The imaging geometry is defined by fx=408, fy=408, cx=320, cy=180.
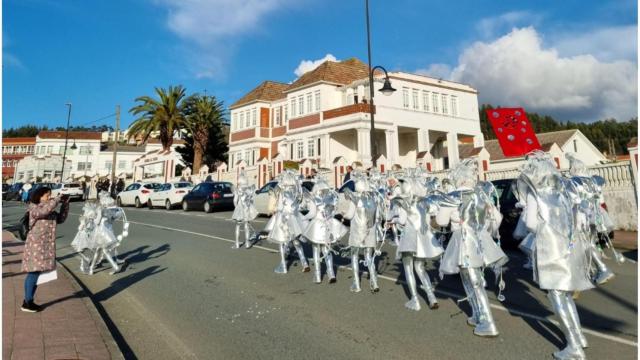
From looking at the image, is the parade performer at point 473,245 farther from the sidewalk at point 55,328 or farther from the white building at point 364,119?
the white building at point 364,119

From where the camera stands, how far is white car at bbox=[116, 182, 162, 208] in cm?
2575

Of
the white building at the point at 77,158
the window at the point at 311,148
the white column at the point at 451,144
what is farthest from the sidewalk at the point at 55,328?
the white building at the point at 77,158

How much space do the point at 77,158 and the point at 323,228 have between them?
81.8 metres

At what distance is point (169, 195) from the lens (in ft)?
77.3

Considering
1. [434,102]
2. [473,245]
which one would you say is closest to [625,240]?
[473,245]

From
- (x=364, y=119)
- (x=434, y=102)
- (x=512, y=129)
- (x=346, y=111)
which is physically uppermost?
(x=434, y=102)

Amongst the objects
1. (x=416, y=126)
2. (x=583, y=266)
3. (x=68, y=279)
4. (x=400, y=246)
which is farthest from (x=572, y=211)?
(x=416, y=126)

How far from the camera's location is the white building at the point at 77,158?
2788 inches

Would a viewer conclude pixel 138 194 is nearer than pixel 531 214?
No

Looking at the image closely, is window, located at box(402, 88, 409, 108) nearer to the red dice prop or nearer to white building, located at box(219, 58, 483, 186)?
white building, located at box(219, 58, 483, 186)

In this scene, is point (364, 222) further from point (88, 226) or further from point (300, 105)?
point (300, 105)

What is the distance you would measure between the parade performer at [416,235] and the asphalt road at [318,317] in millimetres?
309

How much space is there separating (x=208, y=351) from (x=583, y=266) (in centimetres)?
370

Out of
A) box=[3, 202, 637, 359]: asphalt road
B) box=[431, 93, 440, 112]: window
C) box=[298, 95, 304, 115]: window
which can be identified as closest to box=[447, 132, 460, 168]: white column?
box=[431, 93, 440, 112]: window
